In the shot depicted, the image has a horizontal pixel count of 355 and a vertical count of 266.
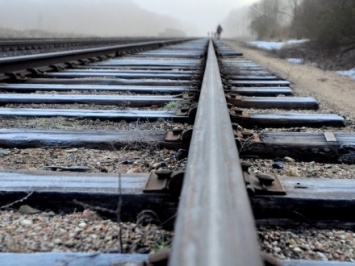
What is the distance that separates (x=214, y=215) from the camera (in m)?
0.78

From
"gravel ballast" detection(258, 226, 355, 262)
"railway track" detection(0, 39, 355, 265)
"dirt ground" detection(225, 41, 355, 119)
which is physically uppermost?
"dirt ground" detection(225, 41, 355, 119)

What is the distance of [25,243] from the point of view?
1045mm

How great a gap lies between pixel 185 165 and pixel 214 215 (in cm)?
76

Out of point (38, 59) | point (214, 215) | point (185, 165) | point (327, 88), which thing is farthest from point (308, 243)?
point (327, 88)

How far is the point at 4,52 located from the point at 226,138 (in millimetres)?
9274

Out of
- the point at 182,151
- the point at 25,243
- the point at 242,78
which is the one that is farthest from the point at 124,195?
the point at 242,78

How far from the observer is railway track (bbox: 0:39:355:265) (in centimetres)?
81

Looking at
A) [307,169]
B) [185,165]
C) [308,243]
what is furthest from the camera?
[307,169]

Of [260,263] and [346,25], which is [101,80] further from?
[346,25]

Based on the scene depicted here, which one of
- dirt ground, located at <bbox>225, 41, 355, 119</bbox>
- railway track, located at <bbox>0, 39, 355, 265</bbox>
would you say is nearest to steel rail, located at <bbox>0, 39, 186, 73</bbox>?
railway track, located at <bbox>0, 39, 355, 265</bbox>

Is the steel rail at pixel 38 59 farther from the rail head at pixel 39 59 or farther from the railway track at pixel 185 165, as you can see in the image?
the railway track at pixel 185 165

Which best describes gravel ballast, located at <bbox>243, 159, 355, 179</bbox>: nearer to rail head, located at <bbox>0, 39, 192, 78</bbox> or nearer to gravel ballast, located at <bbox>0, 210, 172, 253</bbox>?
gravel ballast, located at <bbox>0, 210, 172, 253</bbox>

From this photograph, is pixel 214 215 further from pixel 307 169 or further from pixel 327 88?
pixel 327 88

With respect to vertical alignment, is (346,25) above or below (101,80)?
above
